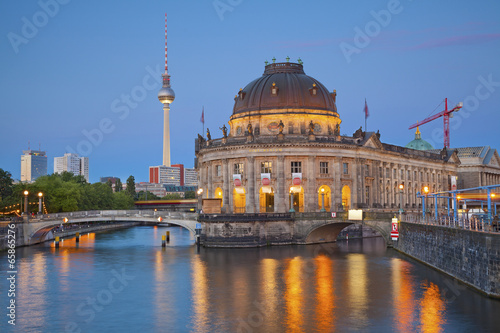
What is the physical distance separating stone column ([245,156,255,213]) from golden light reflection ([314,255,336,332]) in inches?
1137

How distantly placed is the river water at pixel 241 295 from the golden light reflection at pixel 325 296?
79mm

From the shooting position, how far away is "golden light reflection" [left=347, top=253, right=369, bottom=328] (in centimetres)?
4344

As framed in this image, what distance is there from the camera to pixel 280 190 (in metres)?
102

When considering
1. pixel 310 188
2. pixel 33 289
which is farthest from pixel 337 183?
pixel 33 289

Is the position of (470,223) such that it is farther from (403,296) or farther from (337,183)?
(337,183)

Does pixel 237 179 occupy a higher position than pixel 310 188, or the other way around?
pixel 237 179

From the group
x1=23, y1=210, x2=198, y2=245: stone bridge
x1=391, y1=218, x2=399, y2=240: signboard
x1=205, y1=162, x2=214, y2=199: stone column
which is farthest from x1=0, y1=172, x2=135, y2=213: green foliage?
x1=391, y1=218, x2=399, y2=240: signboard

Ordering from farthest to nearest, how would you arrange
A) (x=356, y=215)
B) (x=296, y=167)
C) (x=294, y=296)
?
1. (x=296, y=167)
2. (x=356, y=215)
3. (x=294, y=296)

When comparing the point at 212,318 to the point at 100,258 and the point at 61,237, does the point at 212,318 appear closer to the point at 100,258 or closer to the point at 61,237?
the point at 100,258

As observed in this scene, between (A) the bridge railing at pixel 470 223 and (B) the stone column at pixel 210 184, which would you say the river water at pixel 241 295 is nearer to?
(A) the bridge railing at pixel 470 223

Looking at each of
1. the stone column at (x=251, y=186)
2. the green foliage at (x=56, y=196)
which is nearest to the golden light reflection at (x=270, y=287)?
the stone column at (x=251, y=186)

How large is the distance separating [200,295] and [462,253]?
23194 mm

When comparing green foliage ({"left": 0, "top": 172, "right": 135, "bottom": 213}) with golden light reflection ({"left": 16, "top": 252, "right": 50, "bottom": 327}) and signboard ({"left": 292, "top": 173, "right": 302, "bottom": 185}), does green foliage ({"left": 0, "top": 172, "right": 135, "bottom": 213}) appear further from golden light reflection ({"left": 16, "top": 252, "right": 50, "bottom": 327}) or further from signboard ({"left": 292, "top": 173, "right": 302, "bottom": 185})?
signboard ({"left": 292, "top": 173, "right": 302, "bottom": 185})

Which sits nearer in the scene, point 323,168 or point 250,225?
point 250,225
